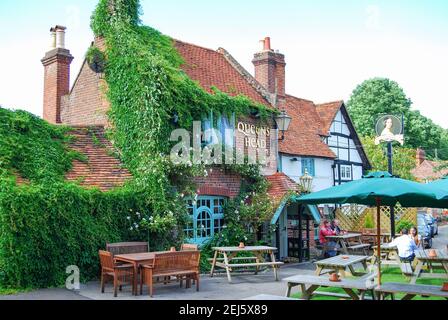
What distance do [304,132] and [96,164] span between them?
12.5 metres

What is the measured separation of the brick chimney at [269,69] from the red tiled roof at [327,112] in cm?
628

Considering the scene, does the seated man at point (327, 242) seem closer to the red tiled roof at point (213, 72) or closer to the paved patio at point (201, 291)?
the paved patio at point (201, 291)

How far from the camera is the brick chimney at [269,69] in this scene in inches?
754

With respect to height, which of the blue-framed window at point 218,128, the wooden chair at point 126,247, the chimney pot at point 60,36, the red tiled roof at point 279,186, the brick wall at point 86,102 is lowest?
the wooden chair at point 126,247

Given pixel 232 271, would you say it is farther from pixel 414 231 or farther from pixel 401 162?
pixel 401 162

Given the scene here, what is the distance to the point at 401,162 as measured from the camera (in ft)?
118

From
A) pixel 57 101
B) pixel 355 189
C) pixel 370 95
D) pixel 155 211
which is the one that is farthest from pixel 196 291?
pixel 370 95

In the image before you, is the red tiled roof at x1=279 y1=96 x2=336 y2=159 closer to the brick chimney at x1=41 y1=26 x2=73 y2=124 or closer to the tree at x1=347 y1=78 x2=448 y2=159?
the brick chimney at x1=41 y1=26 x2=73 y2=124

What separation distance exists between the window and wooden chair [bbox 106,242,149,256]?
1674cm

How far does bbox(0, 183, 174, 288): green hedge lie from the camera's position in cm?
1025

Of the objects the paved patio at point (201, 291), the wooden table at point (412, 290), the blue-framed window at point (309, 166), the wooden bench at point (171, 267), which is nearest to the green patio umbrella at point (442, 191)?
the wooden table at point (412, 290)

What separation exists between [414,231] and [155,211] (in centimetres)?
770

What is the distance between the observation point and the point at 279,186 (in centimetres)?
1608

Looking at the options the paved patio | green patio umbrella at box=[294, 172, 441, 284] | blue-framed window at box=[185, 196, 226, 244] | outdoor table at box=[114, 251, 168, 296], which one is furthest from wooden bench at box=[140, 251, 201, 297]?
blue-framed window at box=[185, 196, 226, 244]
